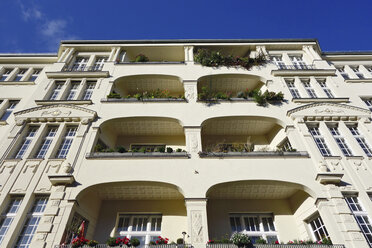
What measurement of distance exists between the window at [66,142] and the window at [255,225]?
10.3 m

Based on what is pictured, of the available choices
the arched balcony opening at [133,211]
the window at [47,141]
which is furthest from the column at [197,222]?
the window at [47,141]

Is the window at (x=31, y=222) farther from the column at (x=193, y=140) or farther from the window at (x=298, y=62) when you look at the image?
the window at (x=298, y=62)

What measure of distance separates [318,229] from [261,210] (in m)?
2.85

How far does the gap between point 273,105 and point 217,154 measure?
5.90 m

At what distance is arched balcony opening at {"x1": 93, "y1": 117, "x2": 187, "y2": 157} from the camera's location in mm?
14469

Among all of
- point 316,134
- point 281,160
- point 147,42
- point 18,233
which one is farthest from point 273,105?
point 18,233

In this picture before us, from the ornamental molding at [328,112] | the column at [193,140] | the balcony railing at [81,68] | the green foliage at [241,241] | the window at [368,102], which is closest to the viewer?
the green foliage at [241,241]

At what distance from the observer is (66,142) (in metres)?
13.4

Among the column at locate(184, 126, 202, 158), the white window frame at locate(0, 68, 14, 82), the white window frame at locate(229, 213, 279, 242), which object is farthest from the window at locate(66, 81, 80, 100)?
the white window frame at locate(229, 213, 279, 242)

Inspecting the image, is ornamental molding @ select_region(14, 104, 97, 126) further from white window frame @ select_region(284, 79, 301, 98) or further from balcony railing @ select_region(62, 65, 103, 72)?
white window frame @ select_region(284, 79, 301, 98)

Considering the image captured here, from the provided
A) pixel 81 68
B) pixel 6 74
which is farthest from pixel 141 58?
pixel 6 74

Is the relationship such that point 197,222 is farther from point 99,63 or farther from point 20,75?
point 20,75

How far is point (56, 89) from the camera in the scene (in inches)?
661

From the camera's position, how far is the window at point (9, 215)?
396 inches
